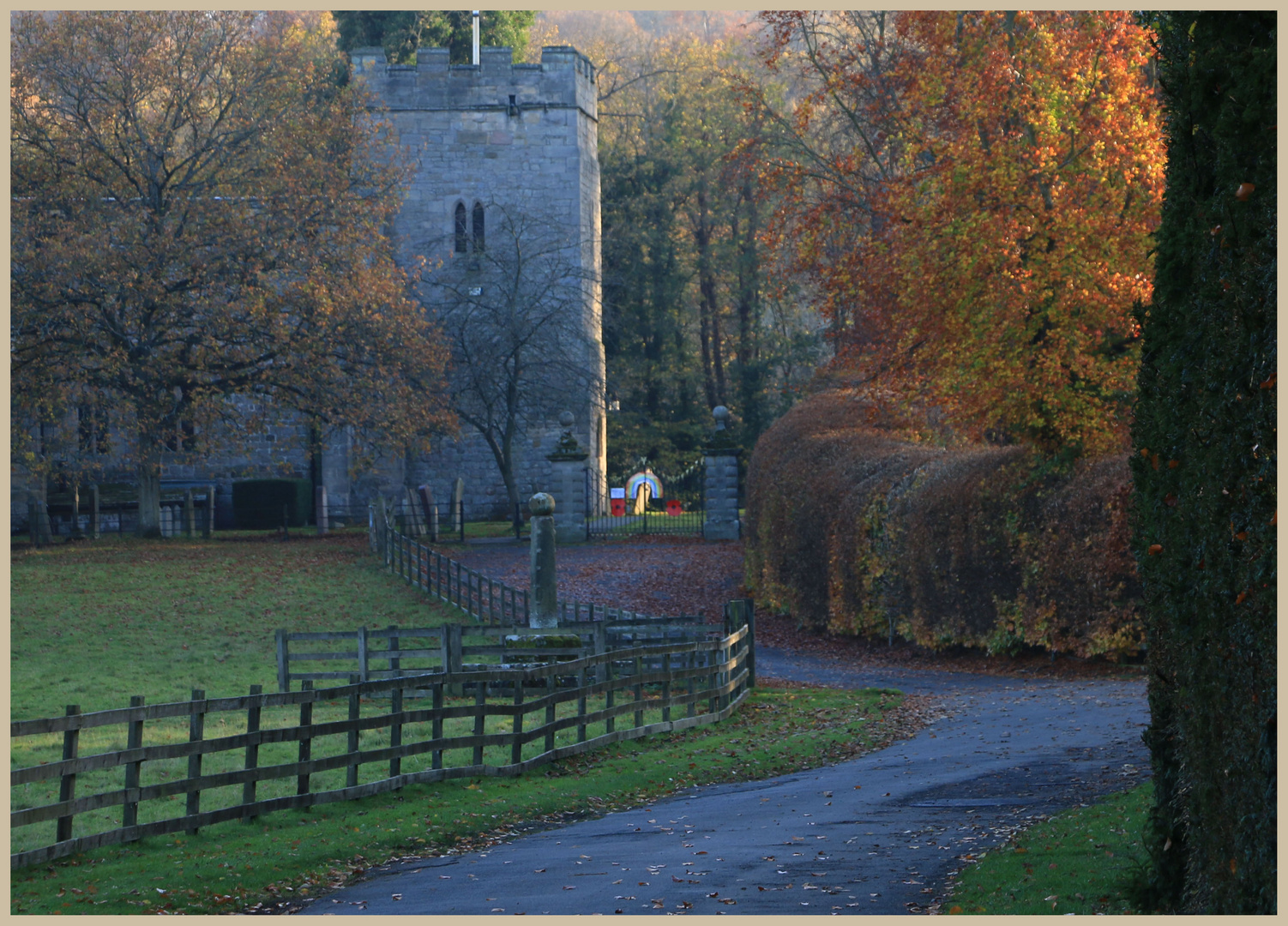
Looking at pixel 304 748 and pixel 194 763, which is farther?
pixel 304 748

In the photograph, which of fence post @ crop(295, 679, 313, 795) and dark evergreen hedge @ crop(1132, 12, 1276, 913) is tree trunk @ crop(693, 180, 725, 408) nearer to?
fence post @ crop(295, 679, 313, 795)

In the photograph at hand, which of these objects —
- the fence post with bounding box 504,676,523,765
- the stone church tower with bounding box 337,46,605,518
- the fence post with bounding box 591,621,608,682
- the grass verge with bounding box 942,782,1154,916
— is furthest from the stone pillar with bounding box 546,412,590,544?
the grass verge with bounding box 942,782,1154,916

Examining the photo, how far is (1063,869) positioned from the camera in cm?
748

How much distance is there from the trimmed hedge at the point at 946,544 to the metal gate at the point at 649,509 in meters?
8.91

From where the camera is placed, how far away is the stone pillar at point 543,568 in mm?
18188

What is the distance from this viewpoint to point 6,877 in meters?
7.76

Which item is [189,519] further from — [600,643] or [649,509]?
[600,643]

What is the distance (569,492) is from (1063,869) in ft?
93.3

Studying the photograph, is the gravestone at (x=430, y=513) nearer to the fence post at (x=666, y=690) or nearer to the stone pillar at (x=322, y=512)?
the stone pillar at (x=322, y=512)

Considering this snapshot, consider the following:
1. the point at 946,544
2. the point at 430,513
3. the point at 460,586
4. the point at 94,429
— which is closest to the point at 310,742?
the point at 946,544

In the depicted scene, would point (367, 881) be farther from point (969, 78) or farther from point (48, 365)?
point (48, 365)

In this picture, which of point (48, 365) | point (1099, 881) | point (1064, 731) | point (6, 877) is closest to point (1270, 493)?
point (1099, 881)

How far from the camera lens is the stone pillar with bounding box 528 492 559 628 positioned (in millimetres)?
18188

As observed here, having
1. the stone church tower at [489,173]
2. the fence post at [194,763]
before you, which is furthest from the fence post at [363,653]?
the stone church tower at [489,173]
